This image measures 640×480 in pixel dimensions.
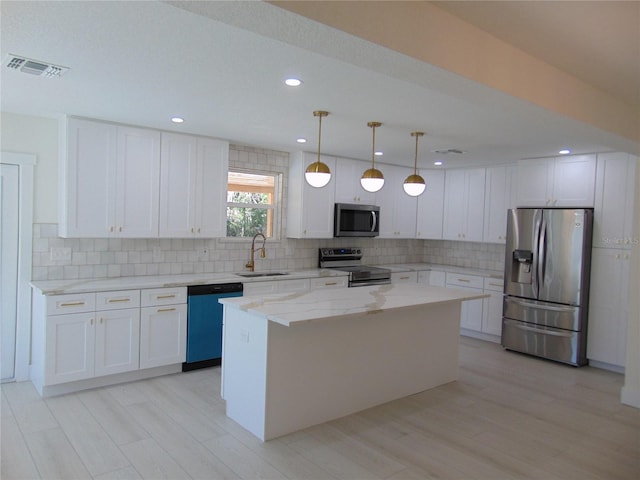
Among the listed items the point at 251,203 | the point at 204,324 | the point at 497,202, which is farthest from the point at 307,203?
the point at 497,202

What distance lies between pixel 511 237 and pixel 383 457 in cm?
347

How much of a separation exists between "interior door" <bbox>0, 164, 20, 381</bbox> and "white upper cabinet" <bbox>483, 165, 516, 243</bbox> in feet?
18.0

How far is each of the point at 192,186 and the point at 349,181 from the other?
2170 millimetres

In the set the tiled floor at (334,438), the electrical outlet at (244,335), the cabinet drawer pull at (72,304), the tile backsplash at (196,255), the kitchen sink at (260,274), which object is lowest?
the tiled floor at (334,438)

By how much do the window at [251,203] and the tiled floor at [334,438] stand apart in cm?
196

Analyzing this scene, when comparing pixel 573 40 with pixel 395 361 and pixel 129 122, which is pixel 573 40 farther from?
pixel 129 122

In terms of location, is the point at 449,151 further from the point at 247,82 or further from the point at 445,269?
the point at 247,82

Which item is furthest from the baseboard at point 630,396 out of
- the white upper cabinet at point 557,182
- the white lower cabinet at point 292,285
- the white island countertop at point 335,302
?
the white lower cabinet at point 292,285

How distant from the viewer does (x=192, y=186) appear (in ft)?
15.7

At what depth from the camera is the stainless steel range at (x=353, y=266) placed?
5863 mm

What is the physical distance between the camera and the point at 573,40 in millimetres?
2297

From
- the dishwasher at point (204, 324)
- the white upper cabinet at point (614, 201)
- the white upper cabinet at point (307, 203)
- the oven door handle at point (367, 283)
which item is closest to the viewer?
the dishwasher at point (204, 324)

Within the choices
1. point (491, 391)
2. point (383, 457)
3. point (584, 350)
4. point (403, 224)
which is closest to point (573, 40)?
point (383, 457)

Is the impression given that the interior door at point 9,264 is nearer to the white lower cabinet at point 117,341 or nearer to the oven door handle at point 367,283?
the white lower cabinet at point 117,341
